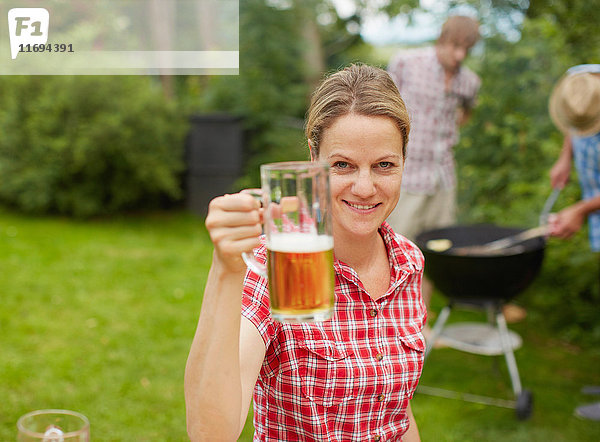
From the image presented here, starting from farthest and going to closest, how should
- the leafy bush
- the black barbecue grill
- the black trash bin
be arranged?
the black trash bin < the leafy bush < the black barbecue grill

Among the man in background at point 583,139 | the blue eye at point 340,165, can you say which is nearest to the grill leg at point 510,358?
the man in background at point 583,139

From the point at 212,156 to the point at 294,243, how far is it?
6717mm

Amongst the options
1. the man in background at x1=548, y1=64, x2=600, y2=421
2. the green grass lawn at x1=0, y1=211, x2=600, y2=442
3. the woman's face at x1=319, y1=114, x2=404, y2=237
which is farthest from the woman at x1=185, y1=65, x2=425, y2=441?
the man in background at x1=548, y1=64, x2=600, y2=421

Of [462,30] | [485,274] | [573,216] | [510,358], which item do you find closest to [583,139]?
[573,216]

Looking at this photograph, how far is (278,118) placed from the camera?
25.0 ft

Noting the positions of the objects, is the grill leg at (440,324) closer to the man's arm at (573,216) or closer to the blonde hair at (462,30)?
the man's arm at (573,216)

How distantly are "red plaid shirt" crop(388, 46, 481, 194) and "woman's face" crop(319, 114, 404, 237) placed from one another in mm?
2836

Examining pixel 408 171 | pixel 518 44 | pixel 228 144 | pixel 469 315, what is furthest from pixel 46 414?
pixel 228 144

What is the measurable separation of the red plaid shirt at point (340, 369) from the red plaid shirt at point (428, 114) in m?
2.78

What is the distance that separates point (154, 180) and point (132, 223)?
0.56m

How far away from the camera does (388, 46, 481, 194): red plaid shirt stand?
4.34m

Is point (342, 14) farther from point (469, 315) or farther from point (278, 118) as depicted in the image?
point (469, 315)

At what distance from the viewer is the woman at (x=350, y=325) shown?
148 cm

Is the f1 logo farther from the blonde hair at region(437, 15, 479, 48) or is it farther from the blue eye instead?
the blue eye
